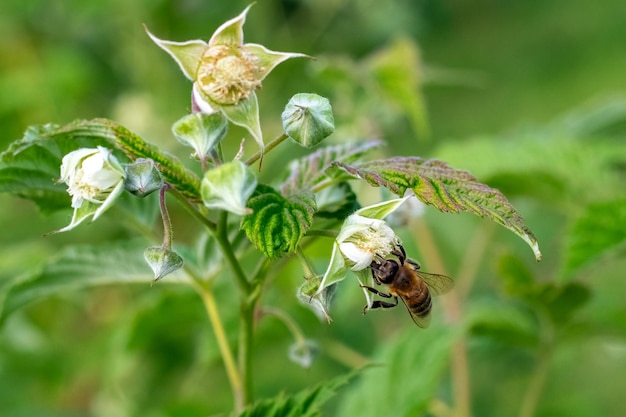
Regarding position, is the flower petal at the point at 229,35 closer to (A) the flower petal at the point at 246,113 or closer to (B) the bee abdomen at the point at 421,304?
(A) the flower petal at the point at 246,113

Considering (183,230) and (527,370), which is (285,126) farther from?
(183,230)

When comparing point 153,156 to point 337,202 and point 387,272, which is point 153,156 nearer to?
point 337,202

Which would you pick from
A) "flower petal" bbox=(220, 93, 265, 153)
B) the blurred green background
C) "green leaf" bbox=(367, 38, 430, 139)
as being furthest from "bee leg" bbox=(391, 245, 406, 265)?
"green leaf" bbox=(367, 38, 430, 139)

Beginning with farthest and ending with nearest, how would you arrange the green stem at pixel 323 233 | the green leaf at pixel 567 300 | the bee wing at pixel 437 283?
the green leaf at pixel 567 300 < the bee wing at pixel 437 283 < the green stem at pixel 323 233

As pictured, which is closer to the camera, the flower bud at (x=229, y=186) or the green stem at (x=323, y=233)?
the flower bud at (x=229, y=186)

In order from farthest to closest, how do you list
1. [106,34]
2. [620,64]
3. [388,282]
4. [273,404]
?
[620,64] → [106,34] → [388,282] → [273,404]

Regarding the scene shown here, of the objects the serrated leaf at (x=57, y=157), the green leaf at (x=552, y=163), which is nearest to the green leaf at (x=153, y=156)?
the serrated leaf at (x=57, y=157)

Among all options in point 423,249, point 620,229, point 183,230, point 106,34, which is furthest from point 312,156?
point 106,34
